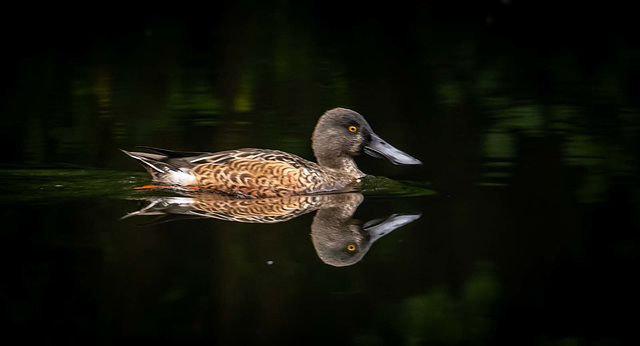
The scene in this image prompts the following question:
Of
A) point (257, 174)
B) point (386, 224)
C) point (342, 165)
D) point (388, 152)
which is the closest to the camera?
point (386, 224)

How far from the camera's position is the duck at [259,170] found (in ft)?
24.8

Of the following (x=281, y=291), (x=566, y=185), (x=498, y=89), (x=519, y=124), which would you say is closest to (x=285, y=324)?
(x=281, y=291)

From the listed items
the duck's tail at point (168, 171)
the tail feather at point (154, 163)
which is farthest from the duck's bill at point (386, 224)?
the tail feather at point (154, 163)

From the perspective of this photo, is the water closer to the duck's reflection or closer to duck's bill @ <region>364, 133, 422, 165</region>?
the duck's reflection

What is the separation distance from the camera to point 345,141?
26.8 feet

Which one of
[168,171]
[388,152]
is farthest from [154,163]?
[388,152]

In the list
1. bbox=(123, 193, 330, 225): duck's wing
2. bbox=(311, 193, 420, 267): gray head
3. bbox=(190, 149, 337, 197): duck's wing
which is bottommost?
bbox=(311, 193, 420, 267): gray head

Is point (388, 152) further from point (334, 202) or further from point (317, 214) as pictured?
point (317, 214)

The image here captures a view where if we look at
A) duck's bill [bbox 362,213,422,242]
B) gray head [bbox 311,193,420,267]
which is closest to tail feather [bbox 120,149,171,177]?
gray head [bbox 311,193,420,267]

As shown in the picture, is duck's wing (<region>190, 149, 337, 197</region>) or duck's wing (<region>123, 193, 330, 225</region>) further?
duck's wing (<region>190, 149, 337, 197</region>)

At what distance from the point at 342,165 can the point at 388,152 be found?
0.44 metres

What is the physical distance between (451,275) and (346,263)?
2.35ft

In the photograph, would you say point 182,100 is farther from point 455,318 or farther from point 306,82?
point 455,318

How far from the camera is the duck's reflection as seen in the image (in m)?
6.07
